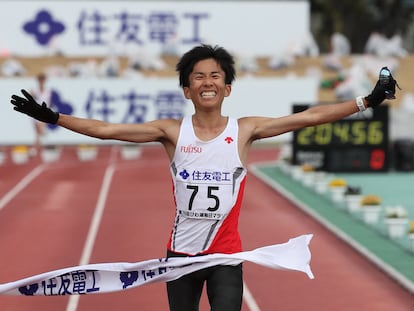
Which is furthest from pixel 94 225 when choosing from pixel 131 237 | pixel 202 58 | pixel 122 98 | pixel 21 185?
pixel 122 98

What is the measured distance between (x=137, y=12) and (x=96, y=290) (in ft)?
96.8

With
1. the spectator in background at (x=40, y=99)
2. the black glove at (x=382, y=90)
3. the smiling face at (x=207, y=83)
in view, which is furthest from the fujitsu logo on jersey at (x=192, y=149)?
the spectator in background at (x=40, y=99)

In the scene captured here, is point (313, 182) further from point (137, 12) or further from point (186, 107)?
point (137, 12)

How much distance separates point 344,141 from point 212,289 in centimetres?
1603

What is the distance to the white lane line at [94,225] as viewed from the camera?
979 centimetres

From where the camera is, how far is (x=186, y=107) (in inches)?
1058

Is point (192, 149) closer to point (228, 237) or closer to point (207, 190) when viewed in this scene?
point (207, 190)

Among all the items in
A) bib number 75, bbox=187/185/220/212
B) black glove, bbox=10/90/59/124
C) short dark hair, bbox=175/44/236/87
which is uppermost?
short dark hair, bbox=175/44/236/87

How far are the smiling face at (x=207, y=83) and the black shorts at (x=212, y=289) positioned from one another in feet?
2.95

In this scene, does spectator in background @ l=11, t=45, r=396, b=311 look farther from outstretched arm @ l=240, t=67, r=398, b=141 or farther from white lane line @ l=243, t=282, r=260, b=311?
white lane line @ l=243, t=282, r=260, b=311

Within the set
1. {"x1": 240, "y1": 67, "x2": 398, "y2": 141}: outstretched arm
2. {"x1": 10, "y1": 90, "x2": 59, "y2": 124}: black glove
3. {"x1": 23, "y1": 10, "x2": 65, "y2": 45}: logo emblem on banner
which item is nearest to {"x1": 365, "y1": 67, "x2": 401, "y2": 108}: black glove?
{"x1": 240, "y1": 67, "x2": 398, "y2": 141}: outstretched arm

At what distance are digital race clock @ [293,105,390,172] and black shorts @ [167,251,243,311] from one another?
15.4 m

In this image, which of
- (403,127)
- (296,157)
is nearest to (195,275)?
(296,157)

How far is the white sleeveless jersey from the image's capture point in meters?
5.81
